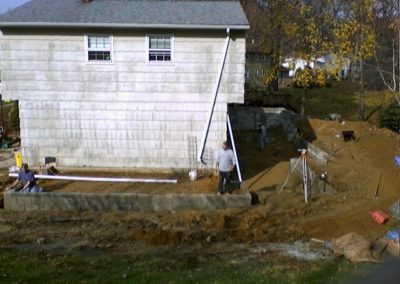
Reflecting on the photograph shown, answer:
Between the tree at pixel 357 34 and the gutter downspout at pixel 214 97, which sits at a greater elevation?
the tree at pixel 357 34

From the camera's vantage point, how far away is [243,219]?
46.6ft

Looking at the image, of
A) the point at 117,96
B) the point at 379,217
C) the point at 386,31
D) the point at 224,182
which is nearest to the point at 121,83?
the point at 117,96

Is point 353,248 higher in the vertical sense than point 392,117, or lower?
lower

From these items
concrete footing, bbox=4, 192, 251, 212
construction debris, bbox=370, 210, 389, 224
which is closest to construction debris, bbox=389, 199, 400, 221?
construction debris, bbox=370, 210, 389, 224

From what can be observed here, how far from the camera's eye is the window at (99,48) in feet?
58.9

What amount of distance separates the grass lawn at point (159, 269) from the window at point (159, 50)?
864 centimetres

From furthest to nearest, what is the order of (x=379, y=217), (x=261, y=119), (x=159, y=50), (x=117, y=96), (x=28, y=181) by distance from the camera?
(x=261, y=119) → (x=117, y=96) → (x=159, y=50) → (x=28, y=181) → (x=379, y=217)

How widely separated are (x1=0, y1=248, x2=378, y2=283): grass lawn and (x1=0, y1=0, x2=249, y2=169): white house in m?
7.52

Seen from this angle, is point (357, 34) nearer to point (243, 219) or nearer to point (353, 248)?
point (243, 219)

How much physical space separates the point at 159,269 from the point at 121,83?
31.4 ft

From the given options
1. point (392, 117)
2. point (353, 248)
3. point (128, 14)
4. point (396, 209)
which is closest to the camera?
point (353, 248)

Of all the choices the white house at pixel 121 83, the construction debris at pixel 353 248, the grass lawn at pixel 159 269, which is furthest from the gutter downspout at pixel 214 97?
the construction debris at pixel 353 248

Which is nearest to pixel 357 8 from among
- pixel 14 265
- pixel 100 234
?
pixel 100 234

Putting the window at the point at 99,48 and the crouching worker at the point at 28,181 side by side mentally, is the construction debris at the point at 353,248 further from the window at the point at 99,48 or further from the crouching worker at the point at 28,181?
the window at the point at 99,48
